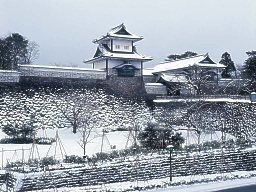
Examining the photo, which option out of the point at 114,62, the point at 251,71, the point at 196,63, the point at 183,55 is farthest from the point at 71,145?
the point at 183,55

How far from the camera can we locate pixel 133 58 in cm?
2542

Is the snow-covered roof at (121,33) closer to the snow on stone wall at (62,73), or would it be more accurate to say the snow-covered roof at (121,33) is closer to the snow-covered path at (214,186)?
the snow on stone wall at (62,73)

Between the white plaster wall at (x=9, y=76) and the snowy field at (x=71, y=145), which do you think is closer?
the snowy field at (x=71, y=145)

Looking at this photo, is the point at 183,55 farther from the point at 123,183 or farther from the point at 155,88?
the point at 123,183

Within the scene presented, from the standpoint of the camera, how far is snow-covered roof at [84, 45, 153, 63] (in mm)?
24842

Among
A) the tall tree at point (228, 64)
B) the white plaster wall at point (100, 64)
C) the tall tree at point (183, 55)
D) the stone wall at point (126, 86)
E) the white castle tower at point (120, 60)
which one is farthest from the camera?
the tall tree at point (183, 55)

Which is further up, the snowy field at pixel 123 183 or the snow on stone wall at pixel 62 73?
the snow on stone wall at pixel 62 73

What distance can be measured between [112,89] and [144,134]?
302 inches

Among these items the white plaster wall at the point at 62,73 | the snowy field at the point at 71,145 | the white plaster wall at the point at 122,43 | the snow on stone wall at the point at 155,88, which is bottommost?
the snowy field at the point at 71,145

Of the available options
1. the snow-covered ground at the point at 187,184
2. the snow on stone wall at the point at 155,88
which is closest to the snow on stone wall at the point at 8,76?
the snow on stone wall at the point at 155,88

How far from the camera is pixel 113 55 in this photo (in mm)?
24938

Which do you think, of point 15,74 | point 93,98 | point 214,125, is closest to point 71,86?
point 93,98

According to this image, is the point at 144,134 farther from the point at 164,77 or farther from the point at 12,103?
the point at 164,77

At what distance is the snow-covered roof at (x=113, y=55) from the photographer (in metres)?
24.8
